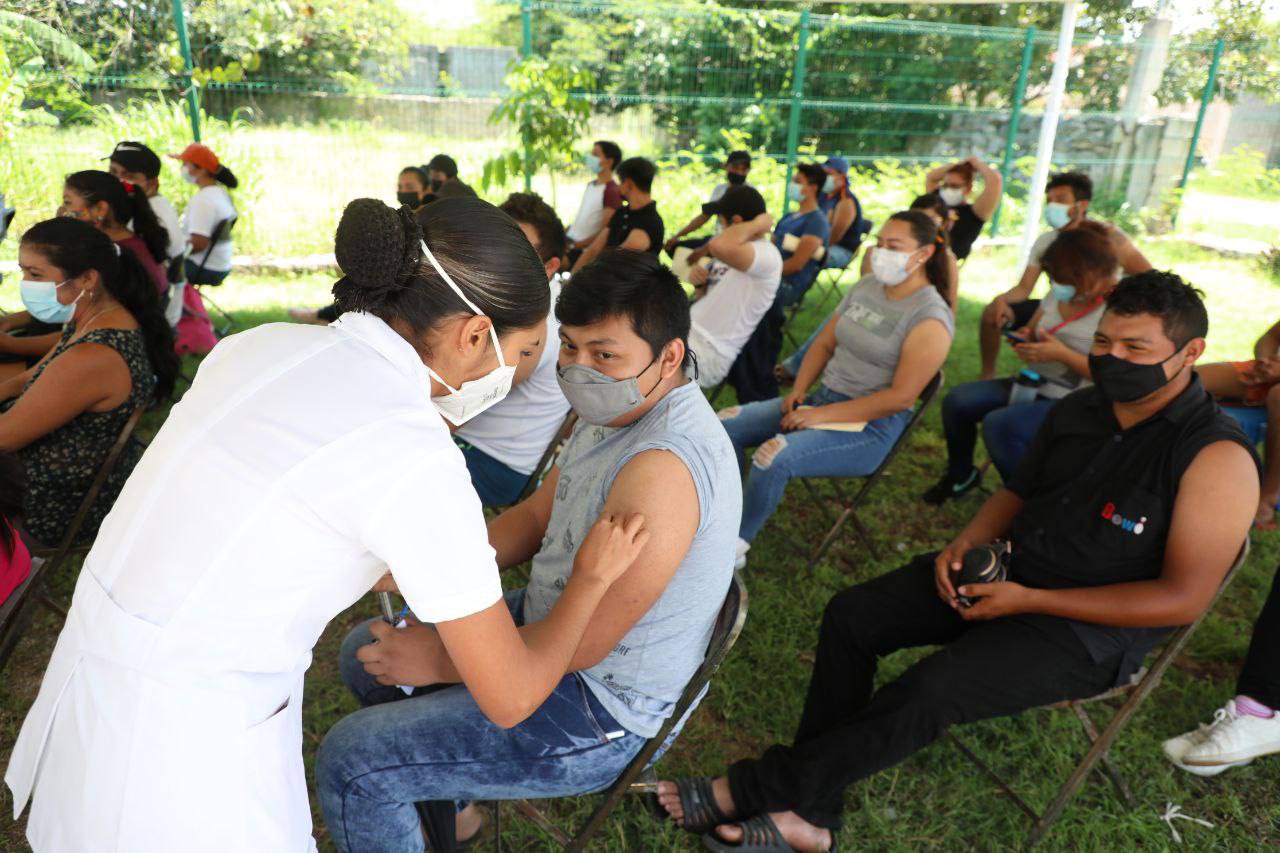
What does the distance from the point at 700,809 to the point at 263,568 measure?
1444 mm

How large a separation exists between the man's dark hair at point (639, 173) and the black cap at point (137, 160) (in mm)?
2975

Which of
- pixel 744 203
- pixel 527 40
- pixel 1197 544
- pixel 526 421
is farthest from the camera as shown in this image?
pixel 527 40

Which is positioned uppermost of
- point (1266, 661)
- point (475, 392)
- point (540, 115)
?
point (540, 115)

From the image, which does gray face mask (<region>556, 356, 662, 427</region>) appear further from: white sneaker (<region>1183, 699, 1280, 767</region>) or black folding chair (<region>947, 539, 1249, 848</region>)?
white sneaker (<region>1183, 699, 1280, 767</region>)

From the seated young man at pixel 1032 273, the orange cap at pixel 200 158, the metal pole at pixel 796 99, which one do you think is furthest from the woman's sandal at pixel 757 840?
the metal pole at pixel 796 99

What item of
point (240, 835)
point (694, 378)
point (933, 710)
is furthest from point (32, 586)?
point (933, 710)

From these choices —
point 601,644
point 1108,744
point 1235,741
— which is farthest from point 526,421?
point 1235,741

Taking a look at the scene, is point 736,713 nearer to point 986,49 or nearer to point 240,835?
point 240,835

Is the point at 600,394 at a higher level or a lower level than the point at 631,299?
lower

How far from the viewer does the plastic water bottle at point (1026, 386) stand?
3.63 m

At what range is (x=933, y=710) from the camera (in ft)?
6.32

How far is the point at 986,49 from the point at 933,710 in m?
10.1

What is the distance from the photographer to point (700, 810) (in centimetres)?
211

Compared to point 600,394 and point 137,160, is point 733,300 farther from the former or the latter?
point 137,160
